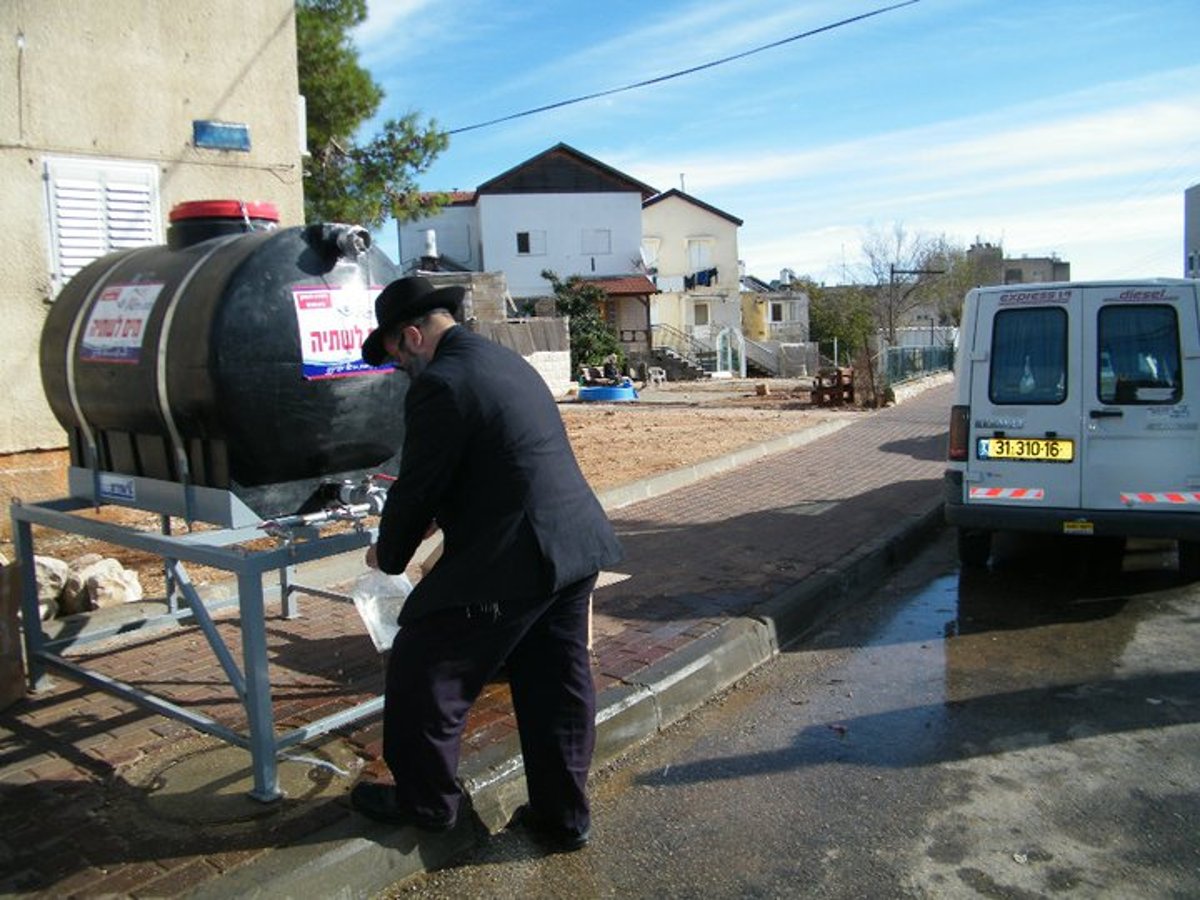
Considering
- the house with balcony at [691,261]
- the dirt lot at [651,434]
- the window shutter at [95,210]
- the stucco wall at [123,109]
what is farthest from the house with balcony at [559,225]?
the window shutter at [95,210]

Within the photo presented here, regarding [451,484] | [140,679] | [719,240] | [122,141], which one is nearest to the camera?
[451,484]

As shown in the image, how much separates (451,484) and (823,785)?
2.04 m

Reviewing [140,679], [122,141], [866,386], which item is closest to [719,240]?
[866,386]

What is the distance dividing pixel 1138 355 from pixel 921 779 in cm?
400

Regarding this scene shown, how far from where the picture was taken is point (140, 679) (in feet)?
15.9

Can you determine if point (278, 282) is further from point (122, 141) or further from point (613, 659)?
point (122, 141)

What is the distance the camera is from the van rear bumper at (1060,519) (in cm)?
638

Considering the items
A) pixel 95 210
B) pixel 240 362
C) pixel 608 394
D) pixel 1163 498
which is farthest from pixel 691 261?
pixel 240 362

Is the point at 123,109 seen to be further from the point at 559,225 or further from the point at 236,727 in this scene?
the point at 559,225

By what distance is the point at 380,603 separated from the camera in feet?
13.5

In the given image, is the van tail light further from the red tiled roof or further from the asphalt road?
the red tiled roof

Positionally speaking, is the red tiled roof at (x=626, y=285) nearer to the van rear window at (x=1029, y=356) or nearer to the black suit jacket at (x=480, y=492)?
the van rear window at (x=1029, y=356)

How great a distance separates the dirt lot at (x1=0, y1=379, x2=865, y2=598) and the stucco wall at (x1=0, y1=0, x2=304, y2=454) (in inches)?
42.2

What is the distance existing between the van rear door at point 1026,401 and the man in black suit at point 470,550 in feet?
14.6
